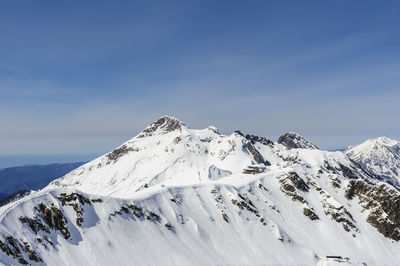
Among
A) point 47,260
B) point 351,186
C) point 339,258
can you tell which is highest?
point 47,260

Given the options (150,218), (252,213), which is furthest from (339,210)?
(150,218)

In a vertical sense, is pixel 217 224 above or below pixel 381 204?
above

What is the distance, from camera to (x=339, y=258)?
344 feet

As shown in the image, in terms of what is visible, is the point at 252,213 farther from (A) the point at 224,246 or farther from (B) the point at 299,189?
(B) the point at 299,189

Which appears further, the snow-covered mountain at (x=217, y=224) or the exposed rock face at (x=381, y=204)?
the exposed rock face at (x=381, y=204)

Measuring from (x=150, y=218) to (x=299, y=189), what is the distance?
73.9 m

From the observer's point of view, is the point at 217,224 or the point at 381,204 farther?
the point at 381,204

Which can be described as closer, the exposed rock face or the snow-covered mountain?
the snow-covered mountain

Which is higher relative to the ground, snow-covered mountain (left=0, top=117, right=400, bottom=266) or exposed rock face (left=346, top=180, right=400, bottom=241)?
snow-covered mountain (left=0, top=117, right=400, bottom=266)

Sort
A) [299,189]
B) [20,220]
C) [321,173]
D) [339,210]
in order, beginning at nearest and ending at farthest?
1. [20,220]
2. [339,210]
3. [299,189]
4. [321,173]

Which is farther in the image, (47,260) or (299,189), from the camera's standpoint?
(299,189)

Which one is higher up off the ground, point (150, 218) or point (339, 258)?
point (150, 218)

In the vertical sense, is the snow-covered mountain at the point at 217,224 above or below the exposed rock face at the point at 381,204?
above

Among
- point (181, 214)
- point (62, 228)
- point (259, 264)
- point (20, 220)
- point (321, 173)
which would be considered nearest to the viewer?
point (20, 220)
